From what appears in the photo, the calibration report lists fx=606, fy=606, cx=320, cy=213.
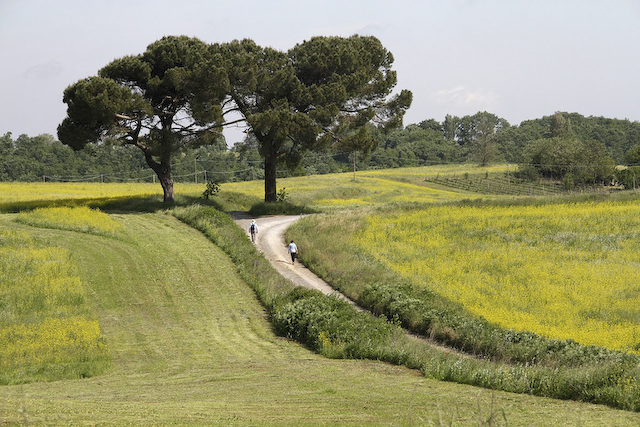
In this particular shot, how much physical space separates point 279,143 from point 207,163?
306ft

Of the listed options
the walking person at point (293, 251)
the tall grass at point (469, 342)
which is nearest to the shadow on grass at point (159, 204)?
the tall grass at point (469, 342)

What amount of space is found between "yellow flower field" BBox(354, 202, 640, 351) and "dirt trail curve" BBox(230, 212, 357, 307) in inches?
168

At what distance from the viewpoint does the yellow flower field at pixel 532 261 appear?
24.2 meters

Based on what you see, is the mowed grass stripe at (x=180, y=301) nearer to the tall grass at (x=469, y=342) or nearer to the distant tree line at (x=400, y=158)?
the tall grass at (x=469, y=342)

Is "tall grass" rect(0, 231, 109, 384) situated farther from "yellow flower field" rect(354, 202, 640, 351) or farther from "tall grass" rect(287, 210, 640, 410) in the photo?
"yellow flower field" rect(354, 202, 640, 351)

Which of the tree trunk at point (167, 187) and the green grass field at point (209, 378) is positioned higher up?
the tree trunk at point (167, 187)

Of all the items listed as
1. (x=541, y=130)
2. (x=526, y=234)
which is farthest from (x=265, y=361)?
(x=541, y=130)

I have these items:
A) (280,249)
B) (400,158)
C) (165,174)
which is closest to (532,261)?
(280,249)

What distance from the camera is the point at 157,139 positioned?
47094mm

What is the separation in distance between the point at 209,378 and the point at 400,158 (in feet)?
496

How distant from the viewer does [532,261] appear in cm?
3269

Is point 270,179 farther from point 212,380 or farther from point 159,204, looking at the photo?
point 212,380

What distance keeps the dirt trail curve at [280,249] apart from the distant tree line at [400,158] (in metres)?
7.99

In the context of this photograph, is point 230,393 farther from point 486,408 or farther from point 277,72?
point 277,72
